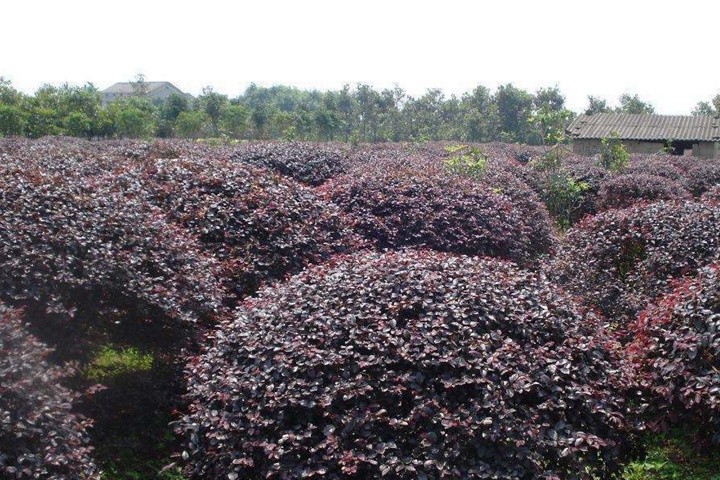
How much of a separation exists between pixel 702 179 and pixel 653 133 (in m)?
21.3

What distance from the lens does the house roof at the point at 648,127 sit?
35125mm

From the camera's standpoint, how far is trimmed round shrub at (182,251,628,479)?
11.5 feet

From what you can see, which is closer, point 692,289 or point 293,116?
point 692,289

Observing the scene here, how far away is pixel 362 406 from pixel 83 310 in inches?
87.3

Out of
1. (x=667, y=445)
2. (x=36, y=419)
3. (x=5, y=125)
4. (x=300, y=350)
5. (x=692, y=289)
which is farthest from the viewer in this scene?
(x=5, y=125)

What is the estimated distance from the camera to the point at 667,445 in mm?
5664

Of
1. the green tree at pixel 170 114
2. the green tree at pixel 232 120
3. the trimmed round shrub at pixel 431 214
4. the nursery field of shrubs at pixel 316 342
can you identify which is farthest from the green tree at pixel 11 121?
the nursery field of shrubs at pixel 316 342

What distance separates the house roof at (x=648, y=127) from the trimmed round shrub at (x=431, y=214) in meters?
27.8

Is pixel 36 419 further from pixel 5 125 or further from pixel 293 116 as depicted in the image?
pixel 293 116

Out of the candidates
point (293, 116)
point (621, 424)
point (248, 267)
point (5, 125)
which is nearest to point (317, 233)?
point (248, 267)

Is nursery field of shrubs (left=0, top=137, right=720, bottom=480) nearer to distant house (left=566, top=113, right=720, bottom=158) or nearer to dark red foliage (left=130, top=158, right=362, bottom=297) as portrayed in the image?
dark red foliage (left=130, top=158, right=362, bottom=297)

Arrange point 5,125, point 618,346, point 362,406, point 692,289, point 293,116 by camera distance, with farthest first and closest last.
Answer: point 293,116 → point 5,125 → point 692,289 → point 618,346 → point 362,406

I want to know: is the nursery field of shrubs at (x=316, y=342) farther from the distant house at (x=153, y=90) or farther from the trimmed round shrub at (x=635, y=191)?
the distant house at (x=153, y=90)

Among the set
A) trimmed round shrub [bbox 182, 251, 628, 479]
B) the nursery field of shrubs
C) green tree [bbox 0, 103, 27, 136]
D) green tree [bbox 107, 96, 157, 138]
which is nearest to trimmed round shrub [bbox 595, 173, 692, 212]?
the nursery field of shrubs
